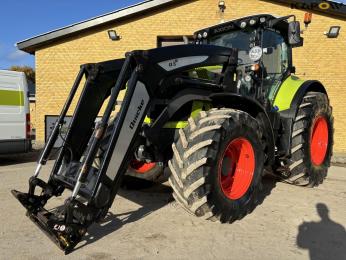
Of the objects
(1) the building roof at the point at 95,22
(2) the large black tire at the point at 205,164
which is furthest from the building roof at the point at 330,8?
(2) the large black tire at the point at 205,164

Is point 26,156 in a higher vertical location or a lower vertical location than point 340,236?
lower

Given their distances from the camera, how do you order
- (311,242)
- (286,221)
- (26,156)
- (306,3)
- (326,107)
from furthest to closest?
(306,3), (26,156), (326,107), (286,221), (311,242)

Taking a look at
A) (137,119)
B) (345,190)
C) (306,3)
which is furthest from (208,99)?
(306,3)

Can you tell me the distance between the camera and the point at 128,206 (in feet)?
16.7

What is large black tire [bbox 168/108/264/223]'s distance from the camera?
3961 mm

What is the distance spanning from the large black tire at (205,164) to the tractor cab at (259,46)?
1279 mm

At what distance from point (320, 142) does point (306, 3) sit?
8056mm

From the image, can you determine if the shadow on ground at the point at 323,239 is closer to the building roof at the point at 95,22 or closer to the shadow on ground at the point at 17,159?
the shadow on ground at the point at 17,159

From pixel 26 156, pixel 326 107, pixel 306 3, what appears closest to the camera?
pixel 326 107

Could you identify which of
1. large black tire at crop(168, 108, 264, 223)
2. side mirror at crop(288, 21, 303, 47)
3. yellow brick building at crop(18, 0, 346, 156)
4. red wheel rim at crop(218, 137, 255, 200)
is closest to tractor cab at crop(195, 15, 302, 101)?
side mirror at crop(288, 21, 303, 47)

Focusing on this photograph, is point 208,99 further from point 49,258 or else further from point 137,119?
point 49,258

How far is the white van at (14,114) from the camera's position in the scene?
31.1 feet

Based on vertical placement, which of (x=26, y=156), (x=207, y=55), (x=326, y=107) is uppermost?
(x=207, y=55)

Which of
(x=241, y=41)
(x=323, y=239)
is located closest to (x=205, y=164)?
(x=323, y=239)
